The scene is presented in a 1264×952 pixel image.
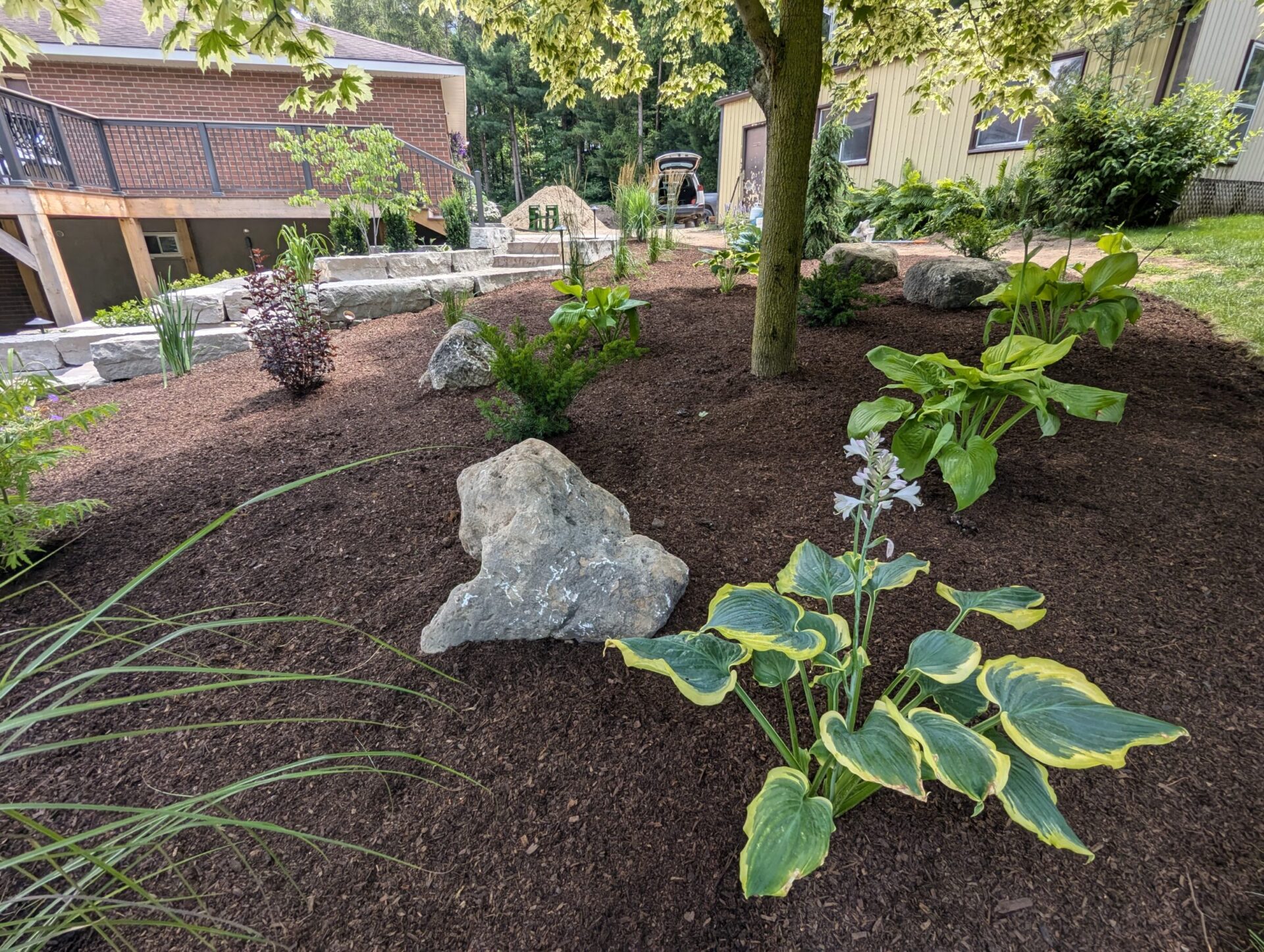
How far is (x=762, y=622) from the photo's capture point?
3.78 ft

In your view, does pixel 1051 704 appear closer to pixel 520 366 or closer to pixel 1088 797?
pixel 1088 797

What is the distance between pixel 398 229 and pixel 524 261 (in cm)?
184

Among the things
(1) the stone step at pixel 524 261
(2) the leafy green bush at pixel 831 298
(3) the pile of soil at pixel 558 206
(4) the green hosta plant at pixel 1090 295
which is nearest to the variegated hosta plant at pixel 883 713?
(4) the green hosta plant at pixel 1090 295

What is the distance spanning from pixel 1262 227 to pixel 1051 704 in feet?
29.5

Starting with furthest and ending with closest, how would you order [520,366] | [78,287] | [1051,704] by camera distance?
1. [78,287]
2. [520,366]
3. [1051,704]

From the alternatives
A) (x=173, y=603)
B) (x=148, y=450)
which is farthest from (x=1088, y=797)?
(x=148, y=450)

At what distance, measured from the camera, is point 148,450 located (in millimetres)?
3168

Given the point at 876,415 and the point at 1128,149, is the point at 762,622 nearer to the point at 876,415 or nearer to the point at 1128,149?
the point at 876,415

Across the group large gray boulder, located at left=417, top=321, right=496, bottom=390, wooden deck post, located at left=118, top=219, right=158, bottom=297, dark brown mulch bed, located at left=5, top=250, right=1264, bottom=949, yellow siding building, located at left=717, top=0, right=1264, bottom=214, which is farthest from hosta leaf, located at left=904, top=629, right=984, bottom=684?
wooden deck post, located at left=118, top=219, right=158, bottom=297

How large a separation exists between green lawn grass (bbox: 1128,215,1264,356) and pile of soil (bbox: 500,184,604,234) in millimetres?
7175

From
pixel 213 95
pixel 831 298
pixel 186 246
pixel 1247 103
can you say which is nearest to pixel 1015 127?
pixel 1247 103

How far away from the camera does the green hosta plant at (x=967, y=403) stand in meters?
1.80

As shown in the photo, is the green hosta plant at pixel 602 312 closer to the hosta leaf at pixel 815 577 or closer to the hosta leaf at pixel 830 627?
the hosta leaf at pixel 815 577

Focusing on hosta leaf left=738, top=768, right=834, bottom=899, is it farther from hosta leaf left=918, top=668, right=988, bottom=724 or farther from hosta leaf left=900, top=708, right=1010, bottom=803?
hosta leaf left=918, top=668, right=988, bottom=724
